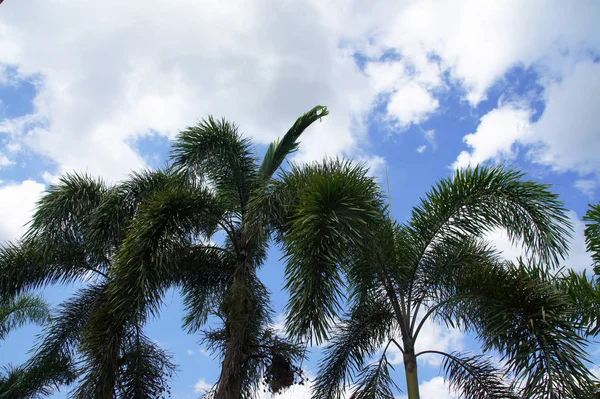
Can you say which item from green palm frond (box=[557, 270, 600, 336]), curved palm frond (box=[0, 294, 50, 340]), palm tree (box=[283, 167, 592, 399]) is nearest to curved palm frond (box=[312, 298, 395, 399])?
palm tree (box=[283, 167, 592, 399])

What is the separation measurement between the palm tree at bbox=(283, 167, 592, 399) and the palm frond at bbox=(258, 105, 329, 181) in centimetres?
250

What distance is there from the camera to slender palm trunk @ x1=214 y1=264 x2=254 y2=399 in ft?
25.6

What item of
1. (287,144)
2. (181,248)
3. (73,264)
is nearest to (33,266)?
(73,264)

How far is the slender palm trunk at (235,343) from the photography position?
781cm

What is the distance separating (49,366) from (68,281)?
1779 mm

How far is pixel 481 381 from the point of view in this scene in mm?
7824

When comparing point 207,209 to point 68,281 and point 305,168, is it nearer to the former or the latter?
point 305,168

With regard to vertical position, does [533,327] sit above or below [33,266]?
below

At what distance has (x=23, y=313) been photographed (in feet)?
50.0

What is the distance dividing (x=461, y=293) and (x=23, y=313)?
45.1 ft

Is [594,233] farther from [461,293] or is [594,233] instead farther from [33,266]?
[33,266]

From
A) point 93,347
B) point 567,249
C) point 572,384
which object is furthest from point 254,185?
point 572,384

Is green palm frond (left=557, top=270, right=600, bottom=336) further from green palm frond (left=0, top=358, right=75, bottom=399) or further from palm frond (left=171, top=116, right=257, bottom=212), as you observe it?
green palm frond (left=0, top=358, right=75, bottom=399)

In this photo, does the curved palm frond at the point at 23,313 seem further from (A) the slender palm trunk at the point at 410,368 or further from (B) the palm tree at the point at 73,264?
(A) the slender palm trunk at the point at 410,368
